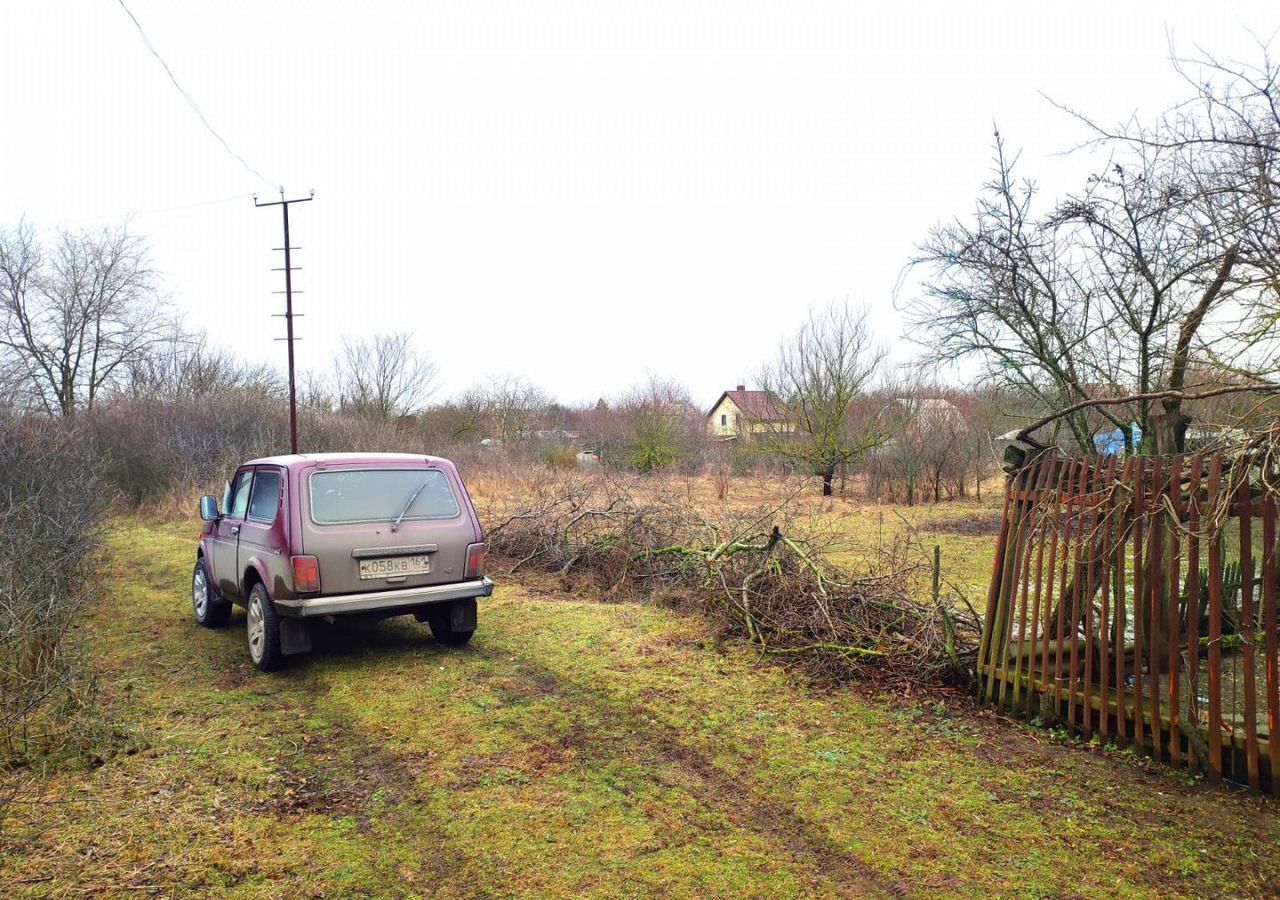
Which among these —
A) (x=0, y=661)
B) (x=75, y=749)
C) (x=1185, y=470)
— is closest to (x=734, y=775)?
(x=1185, y=470)

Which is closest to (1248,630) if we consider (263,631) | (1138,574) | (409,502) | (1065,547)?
(1138,574)

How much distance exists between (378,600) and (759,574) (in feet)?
12.2

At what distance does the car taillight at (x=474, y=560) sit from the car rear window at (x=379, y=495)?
38 centimetres

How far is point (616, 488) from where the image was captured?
12484 mm

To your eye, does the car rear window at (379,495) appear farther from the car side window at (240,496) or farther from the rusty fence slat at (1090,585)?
the rusty fence slat at (1090,585)

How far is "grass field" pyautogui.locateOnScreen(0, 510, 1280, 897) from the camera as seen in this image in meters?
3.52

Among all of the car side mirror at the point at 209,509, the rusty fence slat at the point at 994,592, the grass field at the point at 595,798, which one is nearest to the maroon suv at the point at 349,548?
the car side mirror at the point at 209,509

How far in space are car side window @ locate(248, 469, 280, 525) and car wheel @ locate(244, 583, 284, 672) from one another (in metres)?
0.63

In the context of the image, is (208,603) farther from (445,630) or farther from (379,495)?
(379,495)

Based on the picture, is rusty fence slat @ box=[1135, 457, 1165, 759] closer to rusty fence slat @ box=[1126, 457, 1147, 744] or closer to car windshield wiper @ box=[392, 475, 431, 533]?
rusty fence slat @ box=[1126, 457, 1147, 744]

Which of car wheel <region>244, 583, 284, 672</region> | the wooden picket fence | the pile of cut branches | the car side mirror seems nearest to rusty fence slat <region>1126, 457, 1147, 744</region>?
the wooden picket fence

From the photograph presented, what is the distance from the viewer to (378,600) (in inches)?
259

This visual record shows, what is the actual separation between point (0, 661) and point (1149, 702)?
708 cm

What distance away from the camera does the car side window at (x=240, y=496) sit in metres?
7.75
